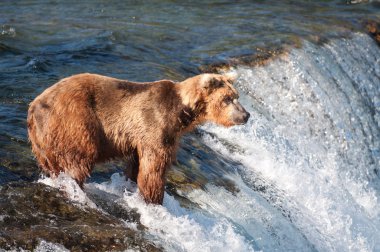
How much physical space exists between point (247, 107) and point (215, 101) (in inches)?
160

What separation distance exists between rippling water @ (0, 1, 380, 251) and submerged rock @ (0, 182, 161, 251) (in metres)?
0.08

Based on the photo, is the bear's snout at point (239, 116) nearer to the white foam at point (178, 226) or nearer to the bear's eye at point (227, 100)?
the bear's eye at point (227, 100)

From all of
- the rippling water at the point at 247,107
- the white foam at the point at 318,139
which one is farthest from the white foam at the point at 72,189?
the white foam at the point at 318,139

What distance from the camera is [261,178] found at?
337 inches

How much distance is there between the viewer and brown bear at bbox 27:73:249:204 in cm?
577

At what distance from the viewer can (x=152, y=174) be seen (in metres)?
5.98

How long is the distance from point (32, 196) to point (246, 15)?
9983 mm

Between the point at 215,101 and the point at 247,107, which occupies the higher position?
the point at 215,101

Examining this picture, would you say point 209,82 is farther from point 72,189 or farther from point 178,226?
point 72,189

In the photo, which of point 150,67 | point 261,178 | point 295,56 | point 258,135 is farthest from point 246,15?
point 261,178

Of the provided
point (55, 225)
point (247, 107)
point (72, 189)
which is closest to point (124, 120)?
point (72, 189)

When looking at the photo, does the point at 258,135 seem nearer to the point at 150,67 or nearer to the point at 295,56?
the point at 150,67

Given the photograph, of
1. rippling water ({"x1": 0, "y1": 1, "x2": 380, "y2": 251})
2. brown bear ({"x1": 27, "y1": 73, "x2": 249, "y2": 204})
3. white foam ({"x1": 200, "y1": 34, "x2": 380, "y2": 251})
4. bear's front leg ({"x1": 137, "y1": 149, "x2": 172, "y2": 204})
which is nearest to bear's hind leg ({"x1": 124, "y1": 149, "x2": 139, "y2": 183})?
brown bear ({"x1": 27, "y1": 73, "x2": 249, "y2": 204})

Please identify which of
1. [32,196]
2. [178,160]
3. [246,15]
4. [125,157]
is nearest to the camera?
[32,196]
